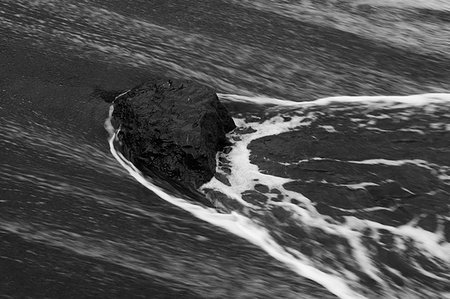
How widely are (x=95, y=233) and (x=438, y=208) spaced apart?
8.22 feet

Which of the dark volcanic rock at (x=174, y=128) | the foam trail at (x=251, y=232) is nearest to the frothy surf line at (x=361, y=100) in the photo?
the dark volcanic rock at (x=174, y=128)

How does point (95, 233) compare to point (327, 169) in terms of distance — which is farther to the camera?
point (327, 169)

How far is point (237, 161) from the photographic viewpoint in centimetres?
626

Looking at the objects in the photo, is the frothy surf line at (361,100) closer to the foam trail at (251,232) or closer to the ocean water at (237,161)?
the ocean water at (237,161)

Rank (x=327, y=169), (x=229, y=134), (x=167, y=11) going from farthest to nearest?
(x=167, y=11) < (x=229, y=134) < (x=327, y=169)

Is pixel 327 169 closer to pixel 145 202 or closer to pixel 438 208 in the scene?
pixel 438 208

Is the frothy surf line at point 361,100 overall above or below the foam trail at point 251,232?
above

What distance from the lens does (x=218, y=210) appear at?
223 inches

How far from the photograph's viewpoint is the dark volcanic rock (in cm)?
601

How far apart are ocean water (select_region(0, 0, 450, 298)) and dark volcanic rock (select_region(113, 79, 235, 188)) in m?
0.13

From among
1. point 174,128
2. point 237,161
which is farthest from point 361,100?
point 174,128

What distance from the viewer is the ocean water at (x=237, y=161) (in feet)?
15.5

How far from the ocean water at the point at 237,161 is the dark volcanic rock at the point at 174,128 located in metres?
0.13

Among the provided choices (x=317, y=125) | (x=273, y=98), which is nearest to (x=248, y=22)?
(x=273, y=98)
